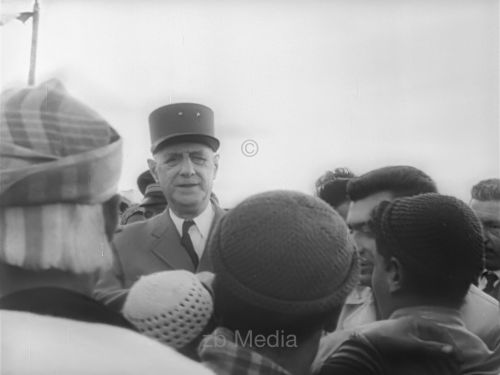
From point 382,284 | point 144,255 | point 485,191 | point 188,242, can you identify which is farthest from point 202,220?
point 485,191

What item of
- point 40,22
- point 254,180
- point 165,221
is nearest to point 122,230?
point 165,221

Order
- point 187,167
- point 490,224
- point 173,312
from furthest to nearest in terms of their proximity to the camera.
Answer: point 490,224 < point 187,167 < point 173,312

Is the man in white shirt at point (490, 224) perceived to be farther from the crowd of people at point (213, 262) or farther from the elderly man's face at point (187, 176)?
the elderly man's face at point (187, 176)

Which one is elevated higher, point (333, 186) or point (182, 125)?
point (182, 125)

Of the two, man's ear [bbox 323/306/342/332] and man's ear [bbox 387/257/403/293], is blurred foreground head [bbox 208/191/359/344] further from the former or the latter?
man's ear [bbox 387/257/403/293]

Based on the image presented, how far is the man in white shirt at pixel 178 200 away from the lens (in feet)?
7.17

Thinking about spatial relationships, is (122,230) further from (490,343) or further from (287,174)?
(490,343)

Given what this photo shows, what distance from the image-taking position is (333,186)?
7.32ft

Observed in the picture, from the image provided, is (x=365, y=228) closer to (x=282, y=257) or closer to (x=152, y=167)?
(x=282, y=257)

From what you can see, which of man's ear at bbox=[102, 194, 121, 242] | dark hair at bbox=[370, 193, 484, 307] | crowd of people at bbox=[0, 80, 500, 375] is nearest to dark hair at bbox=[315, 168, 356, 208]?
crowd of people at bbox=[0, 80, 500, 375]

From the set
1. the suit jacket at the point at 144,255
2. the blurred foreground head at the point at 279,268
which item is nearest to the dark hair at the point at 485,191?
the blurred foreground head at the point at 279,268

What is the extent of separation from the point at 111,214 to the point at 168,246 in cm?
19

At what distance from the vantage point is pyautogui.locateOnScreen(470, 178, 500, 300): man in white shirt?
2291 millimetres

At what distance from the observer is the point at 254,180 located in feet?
7.28
